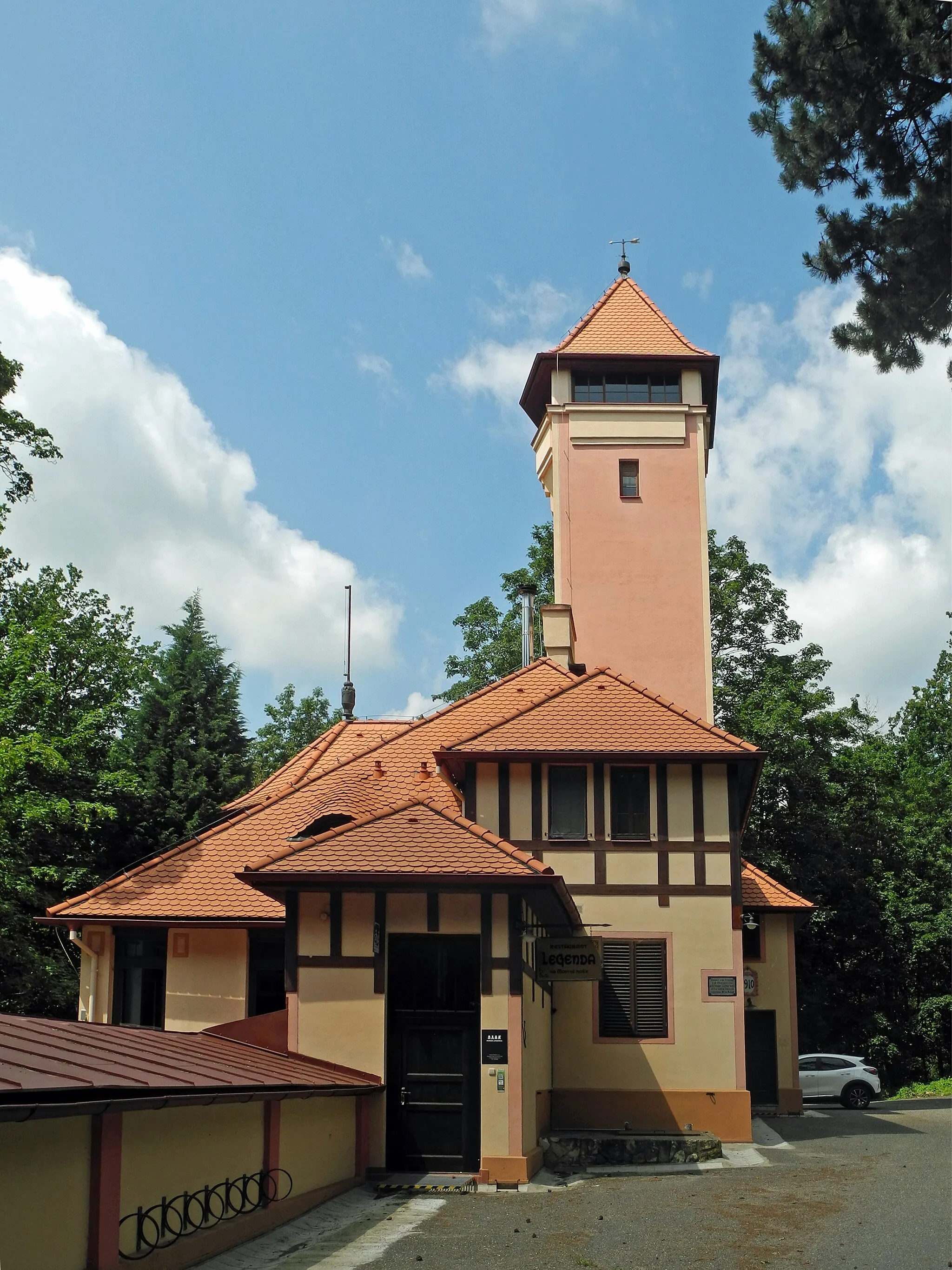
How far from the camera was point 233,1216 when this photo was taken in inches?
444

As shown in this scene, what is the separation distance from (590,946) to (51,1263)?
11565 mm

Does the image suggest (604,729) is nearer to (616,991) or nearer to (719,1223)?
(616,991)

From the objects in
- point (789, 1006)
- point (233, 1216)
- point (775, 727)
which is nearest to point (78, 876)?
point (789, 1006)

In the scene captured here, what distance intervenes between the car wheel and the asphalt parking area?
16.5m

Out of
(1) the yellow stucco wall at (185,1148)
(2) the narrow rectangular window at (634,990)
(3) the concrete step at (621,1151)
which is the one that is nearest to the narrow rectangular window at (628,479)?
(2) the narrow rectangular window at (634,990)

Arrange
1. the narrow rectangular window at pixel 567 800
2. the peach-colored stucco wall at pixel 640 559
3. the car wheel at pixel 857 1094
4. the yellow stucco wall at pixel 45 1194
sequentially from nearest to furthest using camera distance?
the yellow stucco wall at pixel 45 1194, the narrow rectangular window at pixel 567 800, the peach-colored stucco wall at pixel 640 559, the car wheel at pixel 857 1094

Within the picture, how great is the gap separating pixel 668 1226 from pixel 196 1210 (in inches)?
176

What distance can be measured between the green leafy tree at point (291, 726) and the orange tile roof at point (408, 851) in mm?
38471

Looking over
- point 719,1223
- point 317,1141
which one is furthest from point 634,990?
point 719,1223

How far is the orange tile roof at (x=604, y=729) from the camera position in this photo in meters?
21.2

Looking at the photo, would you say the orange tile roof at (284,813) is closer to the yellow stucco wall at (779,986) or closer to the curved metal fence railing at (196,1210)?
the curved metal fence railing at (196,1210)

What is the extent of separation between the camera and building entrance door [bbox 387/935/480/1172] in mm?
16094

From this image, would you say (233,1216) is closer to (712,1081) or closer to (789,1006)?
(712,1081)

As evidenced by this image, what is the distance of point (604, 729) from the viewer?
21719mm
